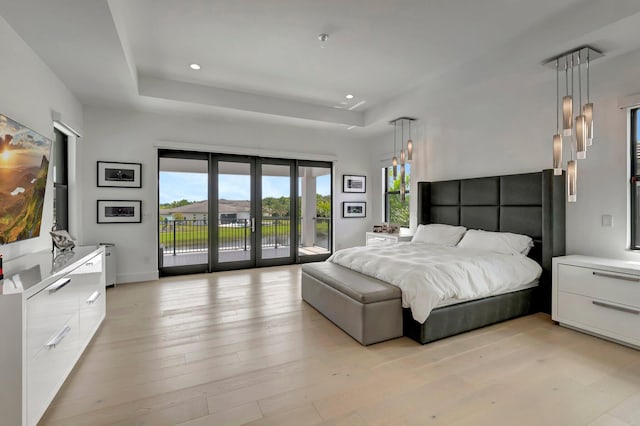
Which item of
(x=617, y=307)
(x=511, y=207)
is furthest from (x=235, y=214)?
(x=617, y=307)

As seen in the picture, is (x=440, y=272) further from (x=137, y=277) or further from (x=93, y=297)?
(x=137, y=277)

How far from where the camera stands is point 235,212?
579cm

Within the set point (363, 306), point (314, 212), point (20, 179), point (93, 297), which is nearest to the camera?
point (20, 179)

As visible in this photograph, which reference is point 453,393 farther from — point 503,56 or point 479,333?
point 503,56

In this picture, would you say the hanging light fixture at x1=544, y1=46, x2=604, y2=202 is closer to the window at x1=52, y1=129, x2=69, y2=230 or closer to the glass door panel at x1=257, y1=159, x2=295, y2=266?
the glass door panel at x1=257, y1=159, x2=295, y2=266

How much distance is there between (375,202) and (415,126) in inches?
78.0

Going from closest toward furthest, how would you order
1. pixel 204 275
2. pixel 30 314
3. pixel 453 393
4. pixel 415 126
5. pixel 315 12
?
pixel 30 314, pixel 453 393, pixel 315 12, pixel 204 275, pixel 415 126

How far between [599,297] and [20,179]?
5.17 m

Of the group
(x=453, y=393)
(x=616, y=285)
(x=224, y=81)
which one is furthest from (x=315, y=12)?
(x=616, y=285)

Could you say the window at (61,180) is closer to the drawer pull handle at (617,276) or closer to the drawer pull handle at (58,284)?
the drawer pull handle at (58,284)

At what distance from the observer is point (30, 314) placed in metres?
1.65

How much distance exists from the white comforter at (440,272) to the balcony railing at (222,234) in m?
2.54

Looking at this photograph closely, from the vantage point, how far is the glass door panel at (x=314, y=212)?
6.46m

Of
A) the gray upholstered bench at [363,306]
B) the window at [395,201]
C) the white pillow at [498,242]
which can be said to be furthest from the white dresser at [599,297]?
the window at [395,201]
